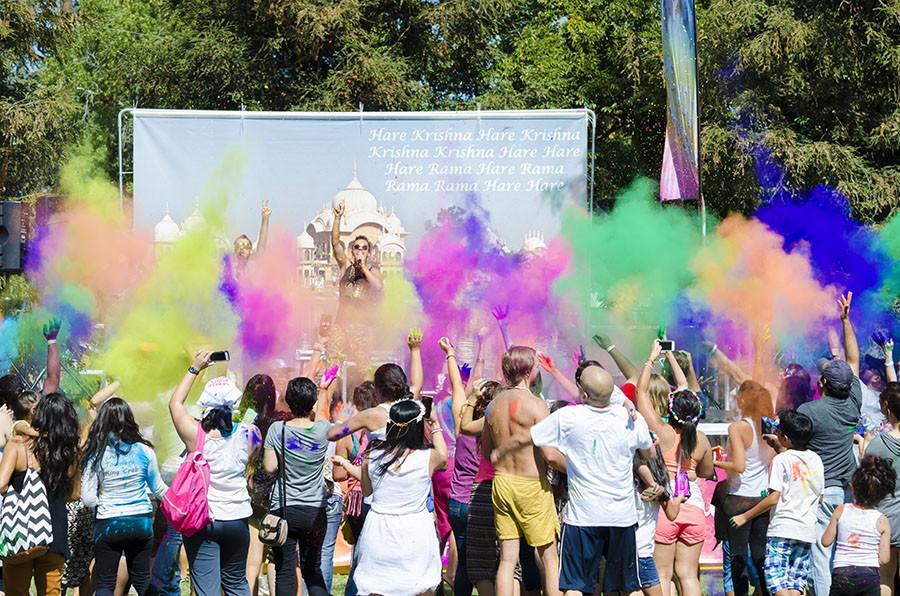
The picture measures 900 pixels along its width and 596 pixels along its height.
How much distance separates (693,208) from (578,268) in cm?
417

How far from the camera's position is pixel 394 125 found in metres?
11.7

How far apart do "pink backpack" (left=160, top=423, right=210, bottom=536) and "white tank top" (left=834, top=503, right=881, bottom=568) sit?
3.48 m

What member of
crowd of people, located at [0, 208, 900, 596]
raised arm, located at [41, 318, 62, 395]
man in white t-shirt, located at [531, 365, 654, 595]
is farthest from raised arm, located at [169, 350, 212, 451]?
man in white t-shirt, located at [531, 365, 654, 595]

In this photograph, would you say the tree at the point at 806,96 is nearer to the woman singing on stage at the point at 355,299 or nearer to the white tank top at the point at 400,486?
the woman singing on stage at the point at 355,299

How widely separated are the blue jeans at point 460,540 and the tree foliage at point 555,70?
27.3 ft

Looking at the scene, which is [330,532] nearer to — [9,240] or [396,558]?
[396,558]

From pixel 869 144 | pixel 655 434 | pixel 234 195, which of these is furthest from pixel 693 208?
pixel 655 434

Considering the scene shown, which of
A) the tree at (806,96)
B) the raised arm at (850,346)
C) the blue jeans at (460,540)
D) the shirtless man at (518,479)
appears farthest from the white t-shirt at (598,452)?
the tree at (806,96)

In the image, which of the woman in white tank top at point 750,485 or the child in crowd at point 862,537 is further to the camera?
the woman in white tank top at point 750,485

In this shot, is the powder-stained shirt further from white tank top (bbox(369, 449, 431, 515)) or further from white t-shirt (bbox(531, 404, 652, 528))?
white t-shirt (bbox(531, 404, 652, 528))

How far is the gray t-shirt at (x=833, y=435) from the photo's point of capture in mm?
6836

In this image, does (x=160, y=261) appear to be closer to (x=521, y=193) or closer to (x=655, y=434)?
(x=521, y=193)

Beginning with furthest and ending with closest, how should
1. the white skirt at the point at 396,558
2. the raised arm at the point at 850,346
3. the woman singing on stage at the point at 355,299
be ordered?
the woman singing on stage at the point at 355,299 → the raised arm at the point at 850,346 → the white skirt at the point at 396,558

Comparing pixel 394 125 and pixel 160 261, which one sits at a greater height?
pixel 394 125
